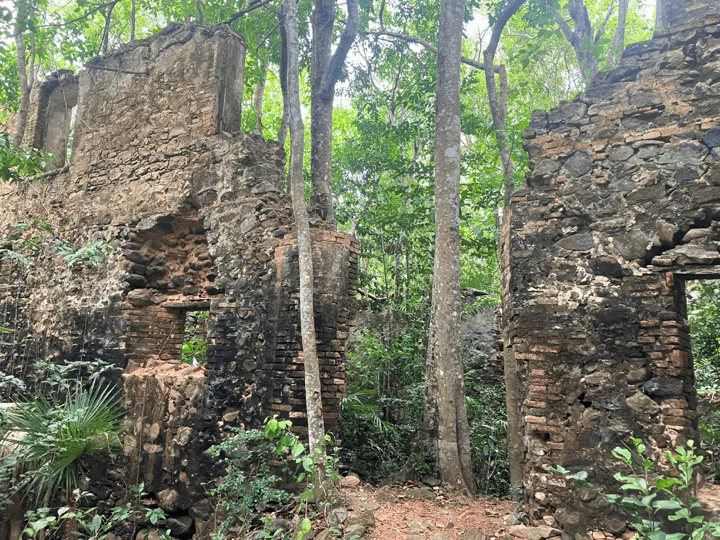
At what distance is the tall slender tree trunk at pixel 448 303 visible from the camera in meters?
5.56

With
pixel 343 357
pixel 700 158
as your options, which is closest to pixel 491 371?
pixel 343 357

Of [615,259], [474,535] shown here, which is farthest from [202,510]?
[615,259]

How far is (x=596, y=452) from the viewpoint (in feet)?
12.7

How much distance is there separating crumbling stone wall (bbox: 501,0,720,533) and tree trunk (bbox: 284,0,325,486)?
1718 mm

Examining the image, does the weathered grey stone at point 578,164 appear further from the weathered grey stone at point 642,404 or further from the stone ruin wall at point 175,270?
the stone ruin wall at point 175,270

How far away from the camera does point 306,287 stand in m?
5.04

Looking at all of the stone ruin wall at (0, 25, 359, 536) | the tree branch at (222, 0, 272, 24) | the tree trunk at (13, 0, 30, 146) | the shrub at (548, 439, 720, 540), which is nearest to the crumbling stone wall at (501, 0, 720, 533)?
the shrub at (548, 439, 720, 540)

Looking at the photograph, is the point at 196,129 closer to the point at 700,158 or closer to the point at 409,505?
the point at 409,505

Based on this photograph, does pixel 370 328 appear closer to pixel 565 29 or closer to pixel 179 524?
pixel 179 524

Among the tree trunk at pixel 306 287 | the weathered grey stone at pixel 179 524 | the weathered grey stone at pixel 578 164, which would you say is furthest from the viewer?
the weathered grey stone at pixel 179 524

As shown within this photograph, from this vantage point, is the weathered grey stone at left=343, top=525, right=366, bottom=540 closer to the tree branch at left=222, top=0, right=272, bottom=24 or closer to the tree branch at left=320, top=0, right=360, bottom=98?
the tree branch at left=320, top=0, right=360, bottom=98

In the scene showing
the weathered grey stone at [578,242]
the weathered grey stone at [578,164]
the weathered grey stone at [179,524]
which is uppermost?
the weathered grey stone at [578,164]

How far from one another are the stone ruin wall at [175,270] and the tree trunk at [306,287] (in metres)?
0.33

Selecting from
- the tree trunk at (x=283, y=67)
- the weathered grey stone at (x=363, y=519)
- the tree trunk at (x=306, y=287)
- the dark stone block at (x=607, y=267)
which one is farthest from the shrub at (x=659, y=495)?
the tree trunk at (x=283, y=67)
